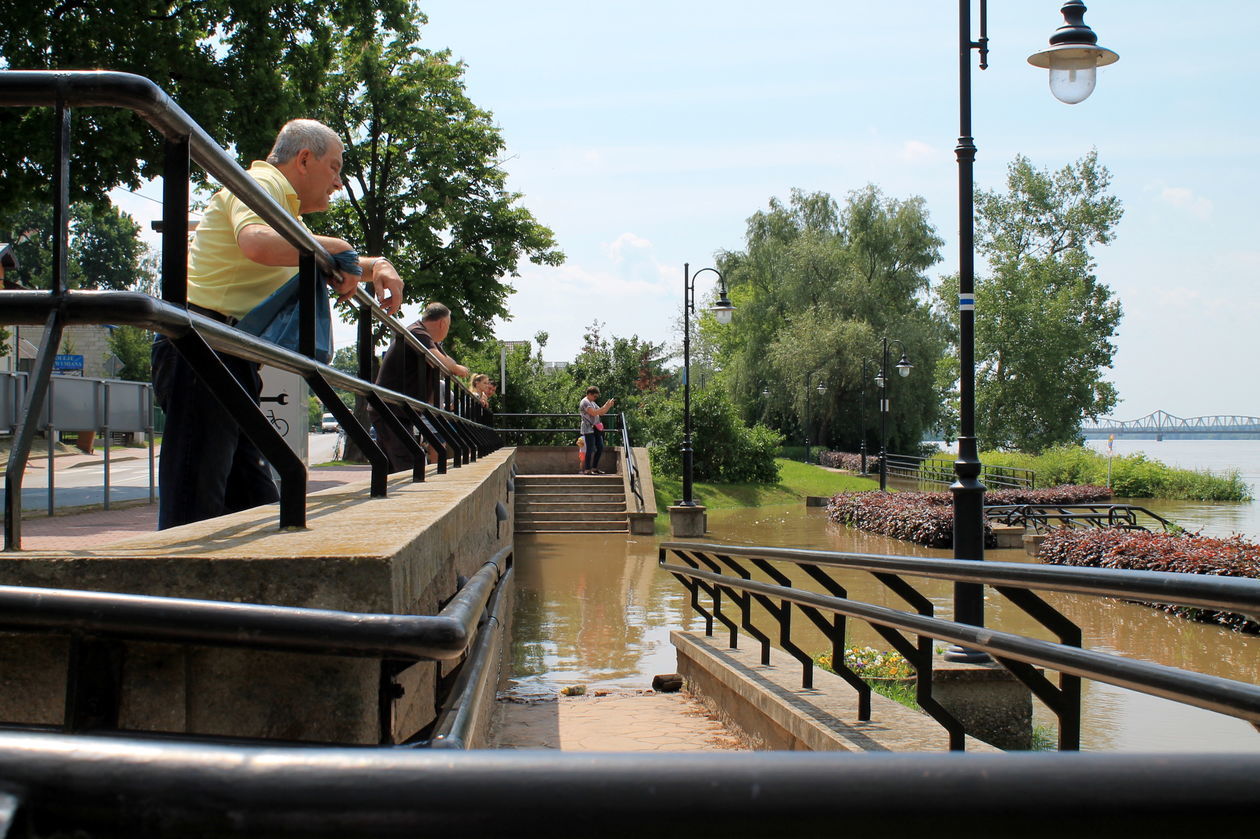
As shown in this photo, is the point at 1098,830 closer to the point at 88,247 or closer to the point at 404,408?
the point at 404,408

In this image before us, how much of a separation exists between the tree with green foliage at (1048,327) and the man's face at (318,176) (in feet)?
189

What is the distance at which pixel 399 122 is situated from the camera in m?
30.9

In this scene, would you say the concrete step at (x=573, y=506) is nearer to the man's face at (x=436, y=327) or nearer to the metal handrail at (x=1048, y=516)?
the metal handrail at (x=1048, y=516)

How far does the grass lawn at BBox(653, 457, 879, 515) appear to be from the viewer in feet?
105

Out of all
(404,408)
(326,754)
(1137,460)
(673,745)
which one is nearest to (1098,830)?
(326,754)

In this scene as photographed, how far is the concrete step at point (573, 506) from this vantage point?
24.1 m

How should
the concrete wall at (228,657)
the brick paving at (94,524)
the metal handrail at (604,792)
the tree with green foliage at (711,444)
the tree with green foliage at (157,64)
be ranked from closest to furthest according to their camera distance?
the metal handrail at (604,792) < the concrete wall at (228,657) < the brick paving at (94,524) < the tree with green foliage at (157,64) < the tree with green foliage at (711,444)

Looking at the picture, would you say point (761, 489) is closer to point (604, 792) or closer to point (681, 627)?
point (681, 627)

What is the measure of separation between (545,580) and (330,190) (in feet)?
40.2

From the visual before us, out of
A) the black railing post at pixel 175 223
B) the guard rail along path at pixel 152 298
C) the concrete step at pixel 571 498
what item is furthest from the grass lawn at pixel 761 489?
the black railing post at pixel 175 223

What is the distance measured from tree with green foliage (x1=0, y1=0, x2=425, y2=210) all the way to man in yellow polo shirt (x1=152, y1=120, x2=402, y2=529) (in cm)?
1043

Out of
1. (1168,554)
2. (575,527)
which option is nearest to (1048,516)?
(1168,554)

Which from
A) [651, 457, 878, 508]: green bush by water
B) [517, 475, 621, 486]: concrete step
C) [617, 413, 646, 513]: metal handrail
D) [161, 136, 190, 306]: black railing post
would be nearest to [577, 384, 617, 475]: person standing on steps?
[517, 475, 621, 486]: concrete step

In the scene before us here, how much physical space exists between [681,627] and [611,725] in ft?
15.3
